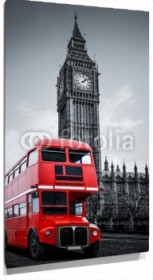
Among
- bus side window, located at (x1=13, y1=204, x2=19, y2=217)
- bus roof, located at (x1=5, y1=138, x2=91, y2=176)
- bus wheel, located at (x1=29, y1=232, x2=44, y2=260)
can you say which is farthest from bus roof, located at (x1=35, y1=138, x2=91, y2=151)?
bus wheel, located at (x1=29, y1=232, x2=44, y2=260)

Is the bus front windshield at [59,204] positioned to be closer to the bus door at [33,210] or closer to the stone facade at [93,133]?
the bus door at [33,210]

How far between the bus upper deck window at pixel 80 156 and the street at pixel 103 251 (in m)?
1.50

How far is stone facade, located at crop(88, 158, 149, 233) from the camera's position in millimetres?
8469

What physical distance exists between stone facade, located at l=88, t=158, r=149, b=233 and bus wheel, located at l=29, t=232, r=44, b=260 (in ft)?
4.19

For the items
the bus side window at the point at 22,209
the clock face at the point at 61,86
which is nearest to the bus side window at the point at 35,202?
the bus side window at the point at 22,209

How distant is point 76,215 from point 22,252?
1110 mm

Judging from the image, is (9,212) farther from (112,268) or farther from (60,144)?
(112,268)

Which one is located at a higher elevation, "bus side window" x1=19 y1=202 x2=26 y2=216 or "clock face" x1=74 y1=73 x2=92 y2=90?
"clock face" x1=74 y1=73 x2=92 y2=90

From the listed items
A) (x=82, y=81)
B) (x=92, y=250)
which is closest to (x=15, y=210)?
(x=92, y=250)

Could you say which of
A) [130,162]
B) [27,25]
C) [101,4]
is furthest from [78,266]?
[101,4]

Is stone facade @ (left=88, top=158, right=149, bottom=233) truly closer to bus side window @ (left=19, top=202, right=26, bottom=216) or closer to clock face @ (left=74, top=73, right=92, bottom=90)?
bus side window @ (left=19, top=202, right=26, bottom=216)

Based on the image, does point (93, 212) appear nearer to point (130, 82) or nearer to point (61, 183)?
point (61, 183)

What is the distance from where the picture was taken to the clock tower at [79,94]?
8.27 meters

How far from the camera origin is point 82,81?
8875mm
